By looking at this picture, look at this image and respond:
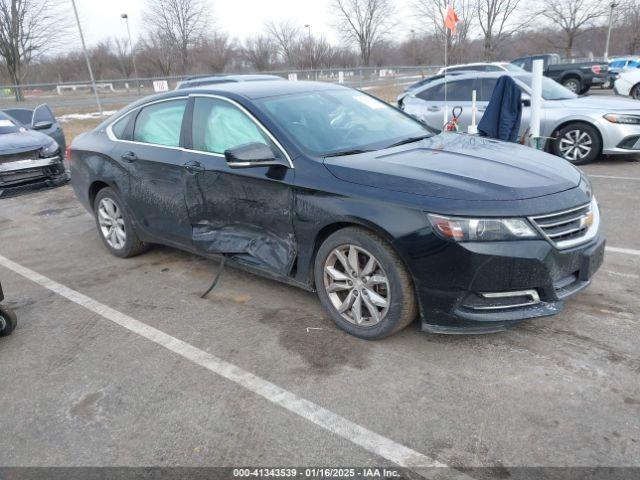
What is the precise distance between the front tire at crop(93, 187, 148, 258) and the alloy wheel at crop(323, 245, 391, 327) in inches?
99.0

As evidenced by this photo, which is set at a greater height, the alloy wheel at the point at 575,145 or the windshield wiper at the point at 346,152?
the windshield wiper at the point at 346,152

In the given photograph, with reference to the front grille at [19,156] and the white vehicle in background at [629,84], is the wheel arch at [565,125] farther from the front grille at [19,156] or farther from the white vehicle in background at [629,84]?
the white vehicle in background at [629,84]

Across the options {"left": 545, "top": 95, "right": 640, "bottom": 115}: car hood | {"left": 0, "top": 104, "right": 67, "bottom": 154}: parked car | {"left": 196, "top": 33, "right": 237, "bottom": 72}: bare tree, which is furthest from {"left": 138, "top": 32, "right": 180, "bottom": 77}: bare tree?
{"left": 545, "top": 95, "right": 640, "bottom": 115}: car hood

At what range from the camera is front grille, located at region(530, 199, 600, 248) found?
9.65 feet

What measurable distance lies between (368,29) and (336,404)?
58165 mm

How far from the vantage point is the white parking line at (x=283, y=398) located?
7.92 feet

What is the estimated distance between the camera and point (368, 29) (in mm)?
55750

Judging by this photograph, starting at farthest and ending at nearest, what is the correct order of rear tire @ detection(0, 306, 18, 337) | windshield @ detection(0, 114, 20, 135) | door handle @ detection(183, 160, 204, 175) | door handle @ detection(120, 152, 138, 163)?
windshield @ detection(0, 114, 20, 135) → door handle @ detection(120, 152, 138, 163) → door handle @ detection(183, 160, 204, 175) → rear tire @ detection(0, 306, 18, 337)

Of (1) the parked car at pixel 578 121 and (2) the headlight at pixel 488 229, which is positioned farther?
(1) the parked car at pixel 578 121

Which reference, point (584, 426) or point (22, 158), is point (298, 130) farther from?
point (22, 158)

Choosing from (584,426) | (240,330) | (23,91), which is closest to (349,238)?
(240,330)

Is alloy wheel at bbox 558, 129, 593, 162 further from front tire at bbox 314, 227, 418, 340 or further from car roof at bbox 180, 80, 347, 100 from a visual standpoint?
front tire at bbox 314, 227, 418, 340

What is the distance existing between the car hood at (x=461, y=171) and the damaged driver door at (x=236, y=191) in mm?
464

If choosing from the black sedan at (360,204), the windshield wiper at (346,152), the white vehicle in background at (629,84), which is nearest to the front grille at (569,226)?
the black sedan at (360,204)
